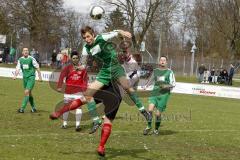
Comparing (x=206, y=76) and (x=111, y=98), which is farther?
(x=206, y=76)

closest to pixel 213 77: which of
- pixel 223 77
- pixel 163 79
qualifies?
pixel 223 77

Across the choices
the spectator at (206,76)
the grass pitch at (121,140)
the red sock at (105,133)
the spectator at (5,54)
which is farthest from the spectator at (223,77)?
the red sock at (105,133)

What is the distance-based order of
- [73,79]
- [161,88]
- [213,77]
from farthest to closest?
[213,77]
[161,88]
[73,79]

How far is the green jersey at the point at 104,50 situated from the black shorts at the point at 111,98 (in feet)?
1.46

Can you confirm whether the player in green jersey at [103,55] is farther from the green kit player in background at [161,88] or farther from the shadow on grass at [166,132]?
the shadow on grass at [166,132]

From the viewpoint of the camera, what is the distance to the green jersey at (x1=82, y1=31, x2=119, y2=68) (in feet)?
30.8

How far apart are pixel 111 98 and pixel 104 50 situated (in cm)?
93

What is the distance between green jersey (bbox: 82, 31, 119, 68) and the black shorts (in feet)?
1.46

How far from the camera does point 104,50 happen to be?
9539 millimetres

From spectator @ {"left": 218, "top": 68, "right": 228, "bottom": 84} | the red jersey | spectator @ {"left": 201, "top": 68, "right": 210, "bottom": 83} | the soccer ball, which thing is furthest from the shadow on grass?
spectator @ {"left": 201, "top": 68, "right": 210, "bottom": 83}

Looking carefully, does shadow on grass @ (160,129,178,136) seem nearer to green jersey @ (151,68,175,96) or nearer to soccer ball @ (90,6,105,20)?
green jersey @ (151,68,175,96)

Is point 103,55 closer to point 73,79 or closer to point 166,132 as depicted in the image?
point 73,79

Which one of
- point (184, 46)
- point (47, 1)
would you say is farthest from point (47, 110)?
point (184, 46)

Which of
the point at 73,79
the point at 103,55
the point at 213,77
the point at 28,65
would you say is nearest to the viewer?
the point at 103,55
